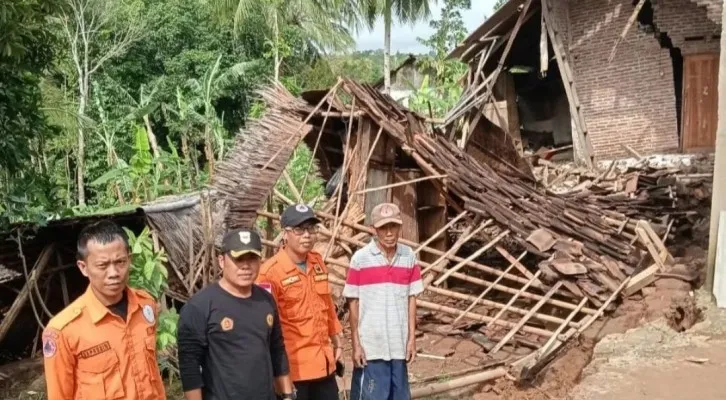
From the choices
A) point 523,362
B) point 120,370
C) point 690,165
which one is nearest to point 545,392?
point 523,362

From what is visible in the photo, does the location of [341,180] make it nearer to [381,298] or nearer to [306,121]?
[306,121]

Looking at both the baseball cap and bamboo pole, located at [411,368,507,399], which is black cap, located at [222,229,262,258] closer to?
the baseball cap

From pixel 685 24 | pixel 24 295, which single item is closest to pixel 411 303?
pixel 24 295

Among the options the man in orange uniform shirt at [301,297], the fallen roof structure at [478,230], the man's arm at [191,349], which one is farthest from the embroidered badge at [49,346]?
the fallen roof structure at [478,230]

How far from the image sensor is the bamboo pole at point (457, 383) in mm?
5758

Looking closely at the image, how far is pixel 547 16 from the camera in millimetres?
14898

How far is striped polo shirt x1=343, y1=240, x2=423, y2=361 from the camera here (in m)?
4.07

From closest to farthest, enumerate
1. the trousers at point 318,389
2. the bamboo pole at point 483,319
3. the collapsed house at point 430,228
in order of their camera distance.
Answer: the trousers at point 318,389, the bamboo pole at point 483,319, the collapsed house at point 430,228

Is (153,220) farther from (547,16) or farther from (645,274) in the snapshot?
(547,16)

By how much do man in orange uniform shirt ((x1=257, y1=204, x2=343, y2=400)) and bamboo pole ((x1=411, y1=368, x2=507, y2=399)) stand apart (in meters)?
2.13

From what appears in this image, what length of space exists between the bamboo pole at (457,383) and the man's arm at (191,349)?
3024 millimetres

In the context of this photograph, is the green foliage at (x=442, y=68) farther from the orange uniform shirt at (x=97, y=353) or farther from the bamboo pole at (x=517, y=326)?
the orange uniform shirt at (x=97, y=353)

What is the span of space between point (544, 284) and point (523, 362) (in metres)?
1.76

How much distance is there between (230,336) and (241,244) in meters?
0.42
